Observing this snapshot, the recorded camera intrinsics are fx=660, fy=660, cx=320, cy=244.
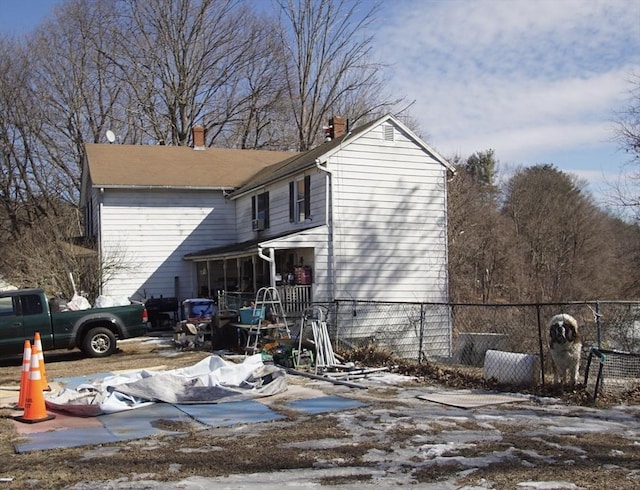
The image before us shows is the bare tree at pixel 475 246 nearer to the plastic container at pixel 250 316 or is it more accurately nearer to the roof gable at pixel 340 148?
the roof gable at pixel 340 148

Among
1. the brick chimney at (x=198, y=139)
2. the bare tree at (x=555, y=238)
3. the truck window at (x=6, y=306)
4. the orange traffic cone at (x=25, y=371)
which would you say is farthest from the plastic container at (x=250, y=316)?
the bare tree at (x=555, y=238)

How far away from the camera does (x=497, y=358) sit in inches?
400

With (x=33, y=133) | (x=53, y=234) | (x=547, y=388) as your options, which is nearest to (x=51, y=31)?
(x=33, y=133)

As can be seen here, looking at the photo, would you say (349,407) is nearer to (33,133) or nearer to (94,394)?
(94,394)

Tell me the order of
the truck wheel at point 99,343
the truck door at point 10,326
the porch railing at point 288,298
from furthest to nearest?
1. the porch railing at point 288,298
2. the truck wheel at point 99,343
3. the truck door at point 10,326

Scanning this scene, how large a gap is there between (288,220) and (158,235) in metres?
5.64

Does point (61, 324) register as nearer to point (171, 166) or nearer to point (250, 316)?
point (250, 316)

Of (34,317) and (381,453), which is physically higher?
(34,317)

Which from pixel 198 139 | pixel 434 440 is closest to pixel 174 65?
pixel 198 139

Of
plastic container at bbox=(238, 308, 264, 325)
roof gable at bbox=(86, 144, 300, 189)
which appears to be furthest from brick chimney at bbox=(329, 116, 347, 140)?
plastic container at bbox=(238, 308, 264, 325)

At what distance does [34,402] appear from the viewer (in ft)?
26.8

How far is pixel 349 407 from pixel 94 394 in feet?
11.3

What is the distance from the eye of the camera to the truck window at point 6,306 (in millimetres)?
13766

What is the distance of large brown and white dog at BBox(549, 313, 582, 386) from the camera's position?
360 inches
